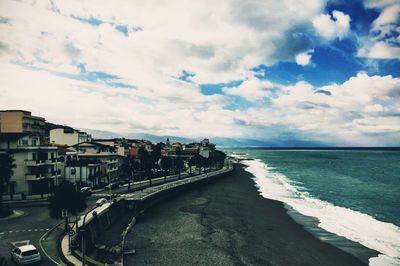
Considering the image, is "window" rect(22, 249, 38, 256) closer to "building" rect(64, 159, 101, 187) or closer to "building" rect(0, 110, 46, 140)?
"building" rect(64, 159, 101, 187)

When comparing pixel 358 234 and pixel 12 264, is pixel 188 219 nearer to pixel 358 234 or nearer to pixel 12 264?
pixel 358 234

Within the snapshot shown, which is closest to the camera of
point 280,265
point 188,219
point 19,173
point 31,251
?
point 31,251

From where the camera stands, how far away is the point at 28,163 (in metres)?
63.0

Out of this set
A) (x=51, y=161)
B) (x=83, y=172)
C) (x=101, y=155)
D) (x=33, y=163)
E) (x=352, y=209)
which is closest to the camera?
(x=33, y=163)

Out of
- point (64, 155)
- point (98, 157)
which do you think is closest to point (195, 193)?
point (98, 157)

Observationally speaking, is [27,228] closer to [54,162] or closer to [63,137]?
[54,162]

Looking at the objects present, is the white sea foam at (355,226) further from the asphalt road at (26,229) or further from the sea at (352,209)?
the asphalt road at (26,229)

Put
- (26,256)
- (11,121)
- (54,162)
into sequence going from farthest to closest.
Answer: (11,121), (54,162), (26,256)

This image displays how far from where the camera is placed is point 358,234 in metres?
47.6

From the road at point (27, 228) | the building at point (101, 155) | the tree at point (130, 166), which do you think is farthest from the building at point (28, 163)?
the tree at point (130, 166)

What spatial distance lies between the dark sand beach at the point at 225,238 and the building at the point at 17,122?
70023mm

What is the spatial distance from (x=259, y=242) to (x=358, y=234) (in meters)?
16.2

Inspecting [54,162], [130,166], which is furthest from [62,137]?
[54,162]

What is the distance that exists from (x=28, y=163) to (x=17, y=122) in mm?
58315
